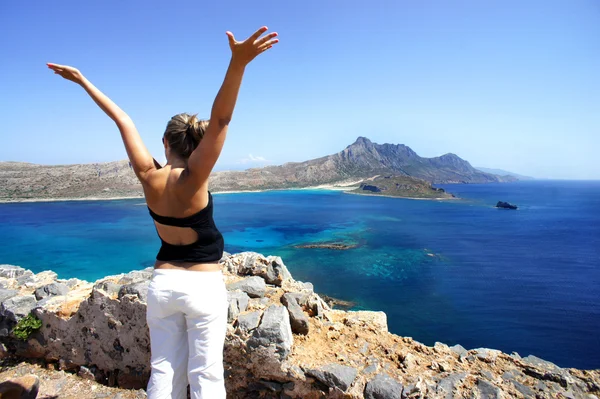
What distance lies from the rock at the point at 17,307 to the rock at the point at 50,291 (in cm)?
Answer: 17

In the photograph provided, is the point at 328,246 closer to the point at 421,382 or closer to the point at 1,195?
the point at 421,382

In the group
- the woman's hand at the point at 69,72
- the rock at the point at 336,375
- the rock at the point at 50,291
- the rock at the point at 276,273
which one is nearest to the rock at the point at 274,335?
the rock at the point at 336,375

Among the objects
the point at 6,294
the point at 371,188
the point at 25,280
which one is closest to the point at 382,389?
the point at 6,294

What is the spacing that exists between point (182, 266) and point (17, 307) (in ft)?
18.9

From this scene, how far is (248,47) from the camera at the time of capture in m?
2.18

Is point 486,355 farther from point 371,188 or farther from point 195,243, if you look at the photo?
point 371,188

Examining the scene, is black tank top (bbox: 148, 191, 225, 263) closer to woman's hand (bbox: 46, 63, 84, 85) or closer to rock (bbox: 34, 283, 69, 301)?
woman's hand (bbox: 46, 63, 84, 85)

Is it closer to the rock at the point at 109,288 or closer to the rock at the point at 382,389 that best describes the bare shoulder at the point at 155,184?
the rock at the point at 382,389

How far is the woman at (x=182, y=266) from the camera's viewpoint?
2516mm

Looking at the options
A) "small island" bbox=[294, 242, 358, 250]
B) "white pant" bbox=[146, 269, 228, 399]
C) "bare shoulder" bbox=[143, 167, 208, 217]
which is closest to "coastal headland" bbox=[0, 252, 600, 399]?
"white pant" bbox=[146, 269, 228, 399]

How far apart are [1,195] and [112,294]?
129349 mm

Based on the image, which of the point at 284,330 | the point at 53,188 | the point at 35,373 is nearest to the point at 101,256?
the point at 35,373

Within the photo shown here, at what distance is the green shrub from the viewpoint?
5.90 meters

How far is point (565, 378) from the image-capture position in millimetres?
5109
